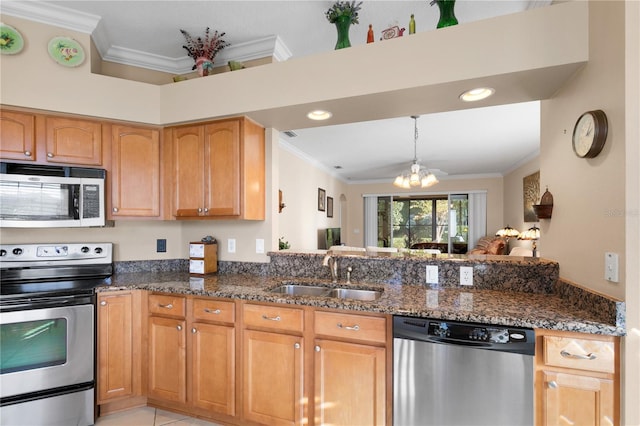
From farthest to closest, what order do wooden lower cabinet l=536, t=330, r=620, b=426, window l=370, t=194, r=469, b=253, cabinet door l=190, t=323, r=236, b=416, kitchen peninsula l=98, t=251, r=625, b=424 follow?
1. window l=370, t=194, r=469, b=253
2. cabinet door l=190, t=323, r=236, b=416
3. kitchen peninsula l=98, t=251, r=625, b=424
4. wooden lower cabinet l=536, t=330, r=620, b=426

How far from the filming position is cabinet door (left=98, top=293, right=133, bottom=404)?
2.00 m

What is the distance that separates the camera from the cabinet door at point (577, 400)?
48.9 inches

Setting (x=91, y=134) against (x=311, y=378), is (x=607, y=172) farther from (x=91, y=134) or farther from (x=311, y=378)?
(x=91, y=134)

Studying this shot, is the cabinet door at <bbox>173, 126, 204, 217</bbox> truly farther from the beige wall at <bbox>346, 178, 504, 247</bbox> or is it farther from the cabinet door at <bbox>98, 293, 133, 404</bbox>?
the beige wall at <bbox>346, 178, 504, 247</bbox>

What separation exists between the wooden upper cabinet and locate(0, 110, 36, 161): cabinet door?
884mm

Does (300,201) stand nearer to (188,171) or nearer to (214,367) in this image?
(188,171)

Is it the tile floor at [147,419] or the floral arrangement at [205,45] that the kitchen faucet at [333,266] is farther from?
the floral arrangement at [205,45]

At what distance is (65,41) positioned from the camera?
7.02 feet

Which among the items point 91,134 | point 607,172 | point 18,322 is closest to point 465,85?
point 607,172

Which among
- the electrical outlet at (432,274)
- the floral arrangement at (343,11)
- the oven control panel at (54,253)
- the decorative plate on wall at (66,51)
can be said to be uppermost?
A: the floral arrangement at (343,11)

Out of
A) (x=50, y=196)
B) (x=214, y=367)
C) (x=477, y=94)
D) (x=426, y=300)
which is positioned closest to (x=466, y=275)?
(x=426, y=300)

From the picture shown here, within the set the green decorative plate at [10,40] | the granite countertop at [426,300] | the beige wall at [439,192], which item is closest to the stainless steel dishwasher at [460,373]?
the granite countertop at [426,300]

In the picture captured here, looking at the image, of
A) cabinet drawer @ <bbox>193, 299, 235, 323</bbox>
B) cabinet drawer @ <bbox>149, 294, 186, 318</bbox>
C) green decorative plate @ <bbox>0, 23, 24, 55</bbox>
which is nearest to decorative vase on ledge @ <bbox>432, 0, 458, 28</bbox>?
cabinet drawer @ <bbox>193, 299, 235, 323</bbox>

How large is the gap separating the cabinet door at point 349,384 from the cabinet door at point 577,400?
0.71 metres
